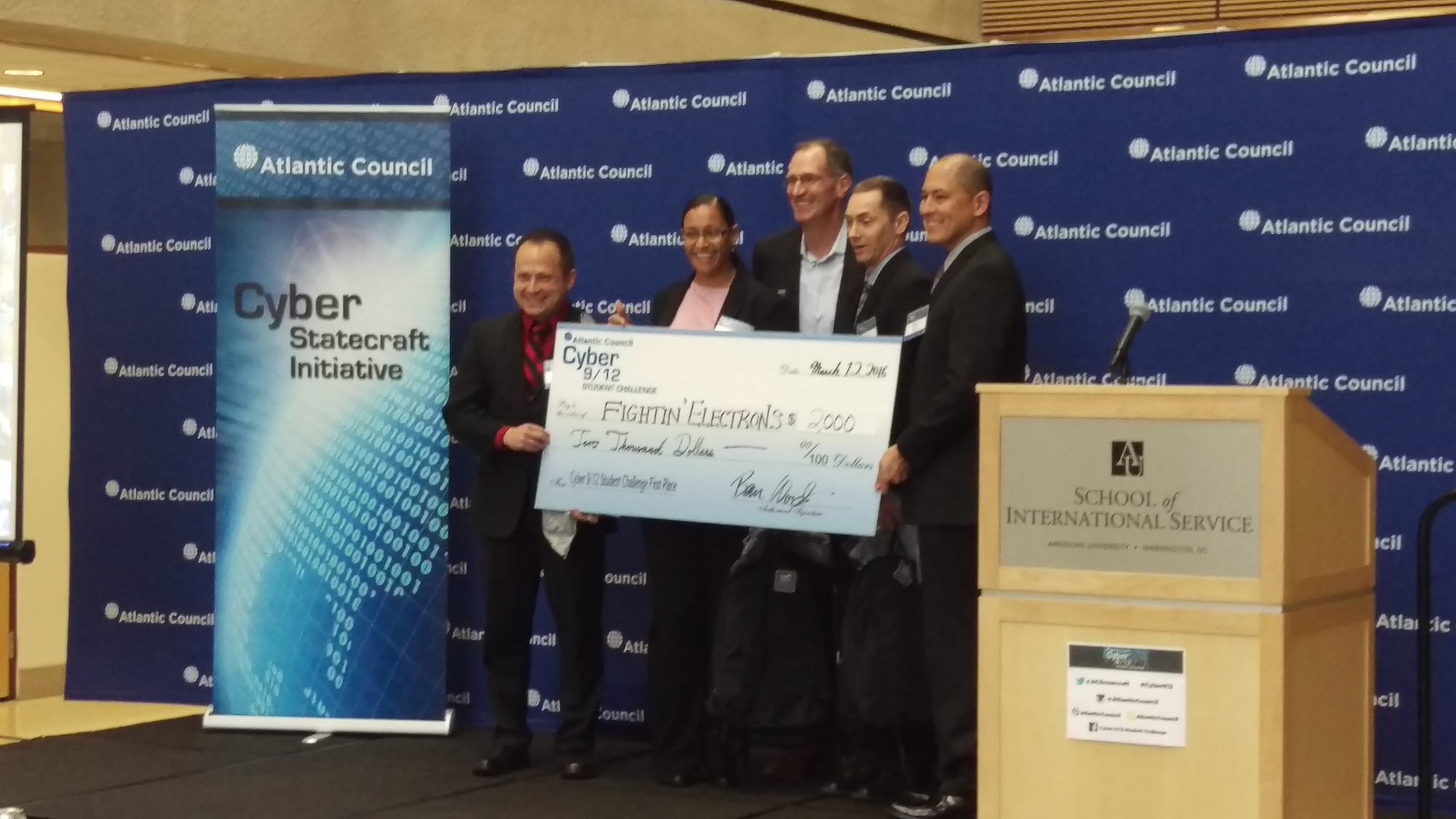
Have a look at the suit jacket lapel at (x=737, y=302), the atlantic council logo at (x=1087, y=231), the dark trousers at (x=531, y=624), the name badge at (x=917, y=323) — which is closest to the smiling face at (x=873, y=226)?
the name badge at (x=917, y=323)

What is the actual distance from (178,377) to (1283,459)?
4.53m

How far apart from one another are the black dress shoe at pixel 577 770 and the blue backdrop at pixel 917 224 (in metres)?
0.76

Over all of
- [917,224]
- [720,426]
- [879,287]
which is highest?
[917,224]

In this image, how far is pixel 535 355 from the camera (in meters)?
5.36

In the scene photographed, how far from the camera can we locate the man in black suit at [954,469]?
4.50m

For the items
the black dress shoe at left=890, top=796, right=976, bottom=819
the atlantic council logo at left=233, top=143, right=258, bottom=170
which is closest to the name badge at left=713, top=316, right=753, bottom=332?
the black dress shoe at left=890, top=796, right=976, bottom=819

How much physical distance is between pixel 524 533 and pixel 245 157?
1713 millimetres

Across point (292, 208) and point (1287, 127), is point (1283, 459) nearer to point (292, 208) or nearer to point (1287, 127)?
point (1287, 127)

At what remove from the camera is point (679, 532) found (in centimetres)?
514

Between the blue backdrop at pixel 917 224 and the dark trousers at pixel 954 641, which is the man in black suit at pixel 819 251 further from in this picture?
the dark trousers at pixel 954 641

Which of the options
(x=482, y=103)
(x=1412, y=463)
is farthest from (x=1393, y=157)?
(x=482, y=103)

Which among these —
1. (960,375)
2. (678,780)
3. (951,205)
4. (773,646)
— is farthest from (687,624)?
(951,205)

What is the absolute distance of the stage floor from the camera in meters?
4.79

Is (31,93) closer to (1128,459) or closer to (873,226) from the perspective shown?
(873,226)
